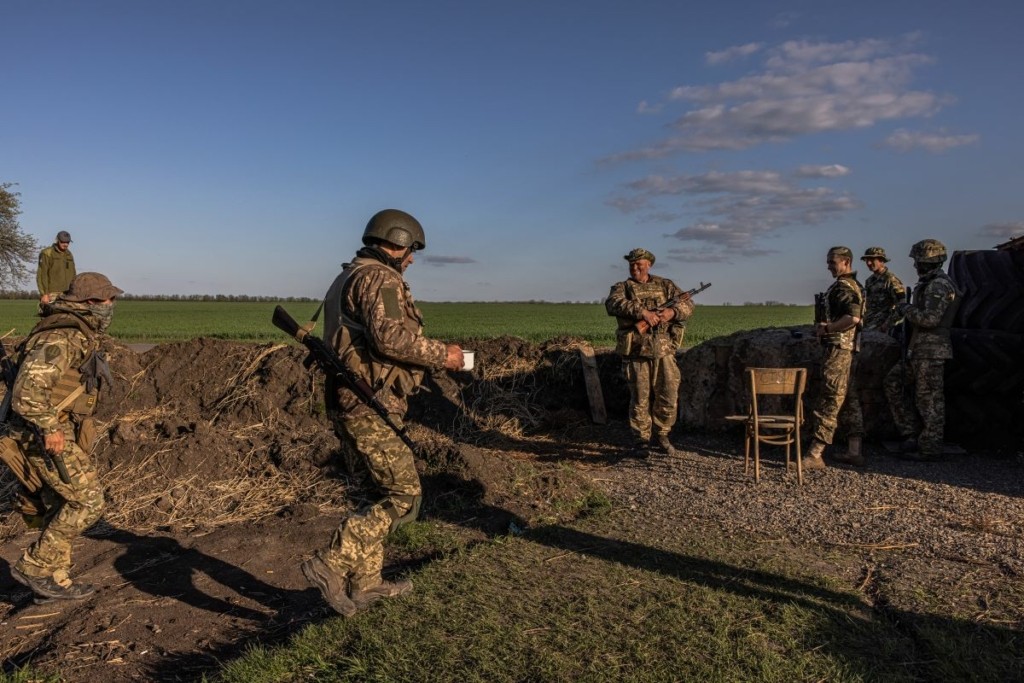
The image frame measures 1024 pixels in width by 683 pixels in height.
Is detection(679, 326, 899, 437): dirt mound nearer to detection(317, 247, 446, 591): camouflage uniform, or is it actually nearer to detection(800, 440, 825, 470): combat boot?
detection(800, 440, 825, 470): combat boot

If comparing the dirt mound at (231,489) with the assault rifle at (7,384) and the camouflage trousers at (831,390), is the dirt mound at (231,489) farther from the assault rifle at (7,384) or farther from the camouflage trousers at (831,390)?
the camouflage trousers at (831,390)

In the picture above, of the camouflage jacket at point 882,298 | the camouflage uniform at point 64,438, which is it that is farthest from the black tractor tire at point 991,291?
the camouflage uniform at point 64,438

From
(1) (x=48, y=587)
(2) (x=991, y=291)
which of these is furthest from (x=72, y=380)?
(2) (x=991, y=291)

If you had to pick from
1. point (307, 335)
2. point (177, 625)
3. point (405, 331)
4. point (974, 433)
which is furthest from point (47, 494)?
point (974, 433)

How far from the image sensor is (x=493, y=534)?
653 cm

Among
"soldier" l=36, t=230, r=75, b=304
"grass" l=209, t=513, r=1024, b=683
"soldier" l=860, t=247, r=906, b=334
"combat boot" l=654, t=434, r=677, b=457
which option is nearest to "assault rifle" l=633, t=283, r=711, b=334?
"combat boot" l=654, t=434, r=677, b=457

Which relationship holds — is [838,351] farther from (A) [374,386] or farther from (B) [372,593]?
(B) [372,593]

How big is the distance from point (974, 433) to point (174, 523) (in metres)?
8.81

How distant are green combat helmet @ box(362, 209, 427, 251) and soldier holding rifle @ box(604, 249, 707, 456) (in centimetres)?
488

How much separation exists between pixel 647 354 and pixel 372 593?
5.55 m

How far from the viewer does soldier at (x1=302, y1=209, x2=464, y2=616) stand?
456 cm

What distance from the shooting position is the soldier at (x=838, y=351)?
28.7 ft

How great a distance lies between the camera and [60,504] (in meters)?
5.43

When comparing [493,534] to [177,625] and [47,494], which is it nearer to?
[177,625]
